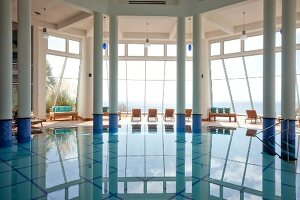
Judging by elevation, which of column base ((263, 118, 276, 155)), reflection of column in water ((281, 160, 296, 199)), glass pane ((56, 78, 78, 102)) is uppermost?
glass pane ((56, 78, 78, 102))

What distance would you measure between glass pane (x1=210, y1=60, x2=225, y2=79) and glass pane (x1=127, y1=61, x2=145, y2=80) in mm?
4613

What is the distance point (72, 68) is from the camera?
14805 millimetres

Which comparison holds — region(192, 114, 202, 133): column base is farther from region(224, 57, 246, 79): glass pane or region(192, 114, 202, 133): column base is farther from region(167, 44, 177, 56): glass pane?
region(167, 44, 177, 56): glass pane

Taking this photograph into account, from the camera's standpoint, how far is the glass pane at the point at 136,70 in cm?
1555

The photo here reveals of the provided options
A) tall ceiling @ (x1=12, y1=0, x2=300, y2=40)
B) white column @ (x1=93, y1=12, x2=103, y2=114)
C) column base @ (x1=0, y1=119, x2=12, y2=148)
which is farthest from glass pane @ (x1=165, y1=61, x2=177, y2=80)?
column base @ (x1=0, y1=119, x2=12, y2=148)

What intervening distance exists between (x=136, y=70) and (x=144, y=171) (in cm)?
1163

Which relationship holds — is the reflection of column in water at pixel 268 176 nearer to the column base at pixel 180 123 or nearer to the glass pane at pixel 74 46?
the column base at pixel 180 123

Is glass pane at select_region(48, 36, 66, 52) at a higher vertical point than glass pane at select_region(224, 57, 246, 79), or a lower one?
higher

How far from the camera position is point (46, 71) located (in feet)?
43.7

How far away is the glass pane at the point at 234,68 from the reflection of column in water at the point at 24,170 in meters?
12.1

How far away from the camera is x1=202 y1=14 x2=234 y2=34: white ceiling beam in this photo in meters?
10.7

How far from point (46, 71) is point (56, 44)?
184 cm

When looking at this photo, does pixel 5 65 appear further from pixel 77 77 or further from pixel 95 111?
pixel 77 77

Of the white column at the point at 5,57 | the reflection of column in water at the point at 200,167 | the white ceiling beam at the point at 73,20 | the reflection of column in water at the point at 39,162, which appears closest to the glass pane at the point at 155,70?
the white ceiling beam at the point at 73,20
